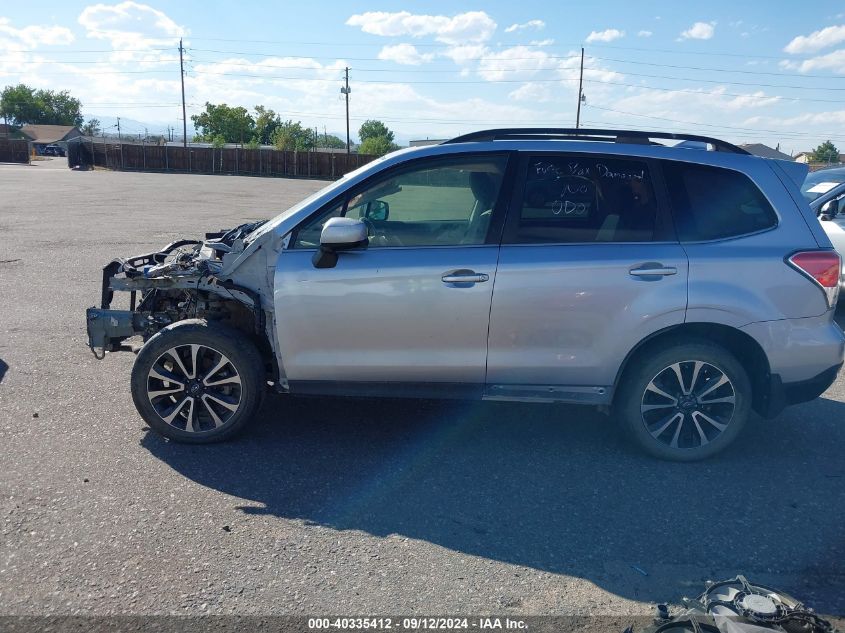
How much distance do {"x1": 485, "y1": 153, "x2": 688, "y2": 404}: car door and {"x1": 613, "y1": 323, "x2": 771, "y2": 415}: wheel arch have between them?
9 centimetres

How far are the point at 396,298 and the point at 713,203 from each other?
2046mm

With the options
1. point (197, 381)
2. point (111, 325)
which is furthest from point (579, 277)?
point (111, 325)

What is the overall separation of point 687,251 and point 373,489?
2.33 m

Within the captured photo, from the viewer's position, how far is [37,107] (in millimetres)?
116438

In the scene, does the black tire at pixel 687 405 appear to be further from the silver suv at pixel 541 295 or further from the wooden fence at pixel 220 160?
the wooden fence at pixel 220 160

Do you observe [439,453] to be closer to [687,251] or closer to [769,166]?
[687,251]

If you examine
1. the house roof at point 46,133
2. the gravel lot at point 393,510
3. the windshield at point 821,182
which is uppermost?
the house roof at point 46,133

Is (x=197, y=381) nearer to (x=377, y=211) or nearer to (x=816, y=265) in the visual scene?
(x=377, y=211)

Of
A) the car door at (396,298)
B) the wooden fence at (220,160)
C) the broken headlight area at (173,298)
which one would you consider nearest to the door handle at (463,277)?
the car door at (396,298)

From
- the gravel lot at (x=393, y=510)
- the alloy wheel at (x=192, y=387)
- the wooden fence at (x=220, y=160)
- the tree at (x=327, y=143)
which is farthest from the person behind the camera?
the tree at (x=327, y=143)

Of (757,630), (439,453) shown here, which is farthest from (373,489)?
(757,630)

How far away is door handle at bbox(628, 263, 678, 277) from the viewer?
Result: 14.4ft

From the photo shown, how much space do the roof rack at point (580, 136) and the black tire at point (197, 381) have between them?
1923 mm

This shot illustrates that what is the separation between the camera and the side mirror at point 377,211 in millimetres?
4707
